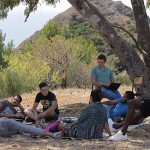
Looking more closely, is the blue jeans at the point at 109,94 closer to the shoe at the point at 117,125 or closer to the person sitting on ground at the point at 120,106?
the person sitting on ground at the point at 120,106

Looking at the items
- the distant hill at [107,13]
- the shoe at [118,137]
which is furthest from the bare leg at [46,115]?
the distant hill at [107,13]

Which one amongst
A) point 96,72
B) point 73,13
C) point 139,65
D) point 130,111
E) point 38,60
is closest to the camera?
point 130,111

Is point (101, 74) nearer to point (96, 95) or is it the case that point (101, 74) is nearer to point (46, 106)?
point (46, 106)

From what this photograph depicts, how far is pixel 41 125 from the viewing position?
343 inches

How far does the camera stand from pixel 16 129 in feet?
27.0

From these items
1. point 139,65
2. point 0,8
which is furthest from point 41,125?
point 0,8

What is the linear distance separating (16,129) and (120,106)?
2.05 m

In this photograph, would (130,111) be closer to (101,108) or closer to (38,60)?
(101,108)

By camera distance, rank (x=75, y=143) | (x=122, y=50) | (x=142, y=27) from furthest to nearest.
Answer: (x=142, y=27), (x=122, y=50), (x=75, y=143)

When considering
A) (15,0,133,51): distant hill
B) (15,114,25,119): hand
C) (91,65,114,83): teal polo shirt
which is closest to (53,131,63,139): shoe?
(15,114,25,119): hand

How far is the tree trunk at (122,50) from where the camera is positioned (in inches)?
428

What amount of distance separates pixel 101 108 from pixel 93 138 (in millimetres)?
492

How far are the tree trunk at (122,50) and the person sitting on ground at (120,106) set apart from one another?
1675 mm

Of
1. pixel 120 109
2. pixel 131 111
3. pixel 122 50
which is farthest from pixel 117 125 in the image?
pixel 122 50
